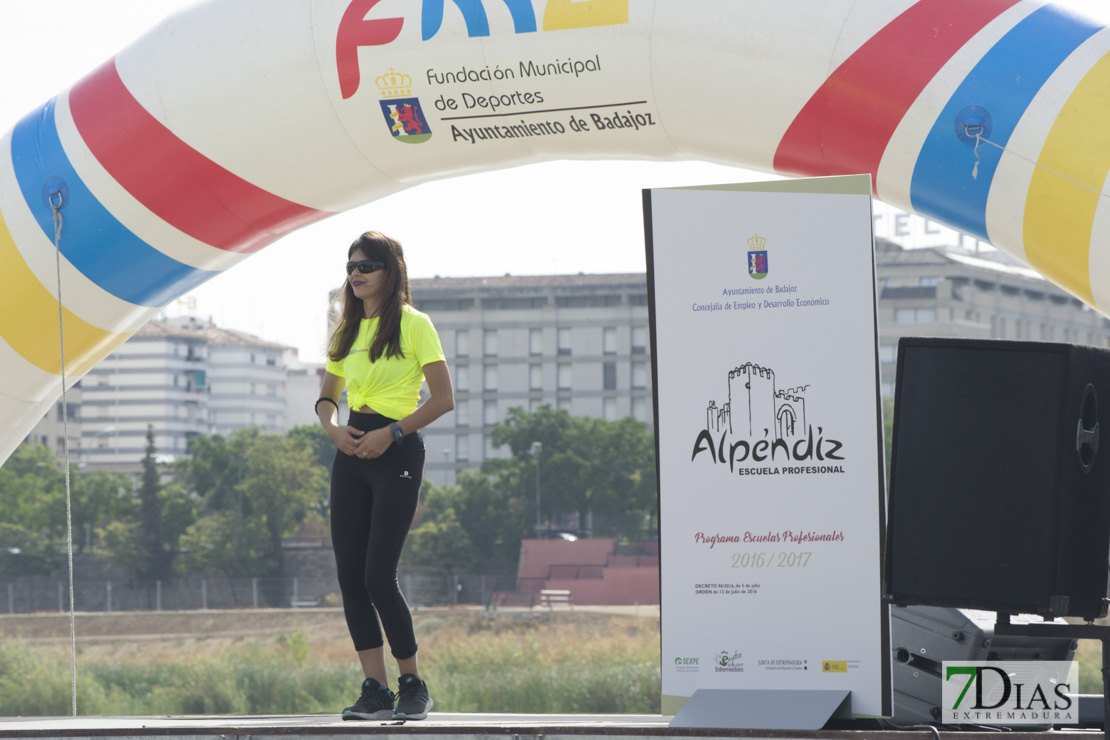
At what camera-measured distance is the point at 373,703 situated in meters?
3.75

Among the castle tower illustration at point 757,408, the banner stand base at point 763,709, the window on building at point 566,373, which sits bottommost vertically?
the banner stand base at point 763,709

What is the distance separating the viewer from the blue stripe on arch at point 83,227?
5.11m

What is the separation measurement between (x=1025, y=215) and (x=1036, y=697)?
5.48 ft

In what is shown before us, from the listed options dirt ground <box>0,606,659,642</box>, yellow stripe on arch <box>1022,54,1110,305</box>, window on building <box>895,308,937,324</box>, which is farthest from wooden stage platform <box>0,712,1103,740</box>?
window on building <box>895,308,937,324</box>

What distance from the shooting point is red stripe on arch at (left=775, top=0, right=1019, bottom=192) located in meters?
4.29

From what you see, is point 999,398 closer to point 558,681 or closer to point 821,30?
point 821,30

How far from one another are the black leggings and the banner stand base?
3.19ft

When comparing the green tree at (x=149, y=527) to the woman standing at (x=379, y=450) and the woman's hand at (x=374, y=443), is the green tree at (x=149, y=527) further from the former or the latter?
the woman's hand at (x=374, y=443)

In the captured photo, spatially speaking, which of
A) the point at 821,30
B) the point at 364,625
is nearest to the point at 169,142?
the point at 364,625

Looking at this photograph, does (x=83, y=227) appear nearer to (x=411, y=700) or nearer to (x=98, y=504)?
(x=411, y=700)

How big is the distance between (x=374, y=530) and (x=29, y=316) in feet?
7.69

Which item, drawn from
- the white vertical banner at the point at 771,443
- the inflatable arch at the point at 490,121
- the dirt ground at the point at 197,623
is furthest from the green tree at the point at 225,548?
the white vertical banner at the point at 771,443

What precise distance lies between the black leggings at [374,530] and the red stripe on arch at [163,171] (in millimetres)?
1651

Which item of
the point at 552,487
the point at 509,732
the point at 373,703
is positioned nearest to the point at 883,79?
the point at 509,732
